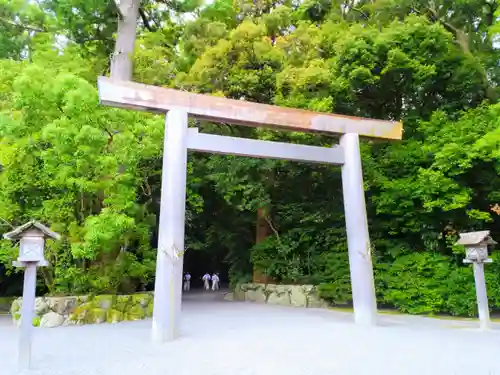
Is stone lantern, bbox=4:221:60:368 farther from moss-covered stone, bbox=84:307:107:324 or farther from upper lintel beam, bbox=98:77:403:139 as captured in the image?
moss-covered stone, bbox=84:307:107:324

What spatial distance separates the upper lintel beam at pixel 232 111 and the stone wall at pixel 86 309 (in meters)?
5.25

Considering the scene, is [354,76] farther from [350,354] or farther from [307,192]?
[350,354]

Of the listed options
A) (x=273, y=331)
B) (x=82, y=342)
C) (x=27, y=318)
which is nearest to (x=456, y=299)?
Result: (x=273, y=331)

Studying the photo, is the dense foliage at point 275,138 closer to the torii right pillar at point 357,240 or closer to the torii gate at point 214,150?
the torii gate at point 214,150

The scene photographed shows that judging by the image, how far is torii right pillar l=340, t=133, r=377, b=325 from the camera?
912 centimetres

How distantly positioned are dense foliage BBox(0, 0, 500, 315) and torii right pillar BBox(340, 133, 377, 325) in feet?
8.31

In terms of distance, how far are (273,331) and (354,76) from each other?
7.74m

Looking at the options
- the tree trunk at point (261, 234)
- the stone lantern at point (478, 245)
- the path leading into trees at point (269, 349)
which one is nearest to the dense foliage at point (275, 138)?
the tree trunk at point (261, 234)

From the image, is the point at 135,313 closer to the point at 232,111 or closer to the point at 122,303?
the point at 122,303

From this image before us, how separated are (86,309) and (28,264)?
460 centimetres

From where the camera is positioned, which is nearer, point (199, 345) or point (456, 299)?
point (199, 345)

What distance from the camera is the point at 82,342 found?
757cm

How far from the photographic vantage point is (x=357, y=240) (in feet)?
Result: 30.8

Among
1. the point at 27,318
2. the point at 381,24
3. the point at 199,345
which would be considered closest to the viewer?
the point at 27,318
